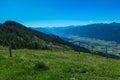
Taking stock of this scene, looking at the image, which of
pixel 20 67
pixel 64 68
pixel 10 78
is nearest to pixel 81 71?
pixel 64 68

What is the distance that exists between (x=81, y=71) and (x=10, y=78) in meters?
8.01

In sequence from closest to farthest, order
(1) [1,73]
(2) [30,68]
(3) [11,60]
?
1. (1) [1,73]
2. (2) [30,68]
3. (3) [11,60]

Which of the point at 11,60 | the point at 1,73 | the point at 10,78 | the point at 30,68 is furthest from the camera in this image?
the point at 11,60

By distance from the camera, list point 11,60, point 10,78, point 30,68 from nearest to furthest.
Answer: point 10,78 → point 30,68 → point 11,60

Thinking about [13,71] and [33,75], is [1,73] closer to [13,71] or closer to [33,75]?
[13,71]

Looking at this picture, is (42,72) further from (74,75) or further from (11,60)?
(11,60)

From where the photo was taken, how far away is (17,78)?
24.1 metres

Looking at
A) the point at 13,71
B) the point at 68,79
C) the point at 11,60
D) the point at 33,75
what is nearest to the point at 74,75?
the point at 68,79

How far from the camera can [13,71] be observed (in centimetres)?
2661

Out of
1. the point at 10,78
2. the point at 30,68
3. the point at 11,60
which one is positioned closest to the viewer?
the point at 10,78

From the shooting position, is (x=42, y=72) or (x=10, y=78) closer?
(x=10, y=78)

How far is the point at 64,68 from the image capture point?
2914 cm

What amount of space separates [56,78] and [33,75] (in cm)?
234

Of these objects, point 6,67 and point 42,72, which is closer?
point 42,72
